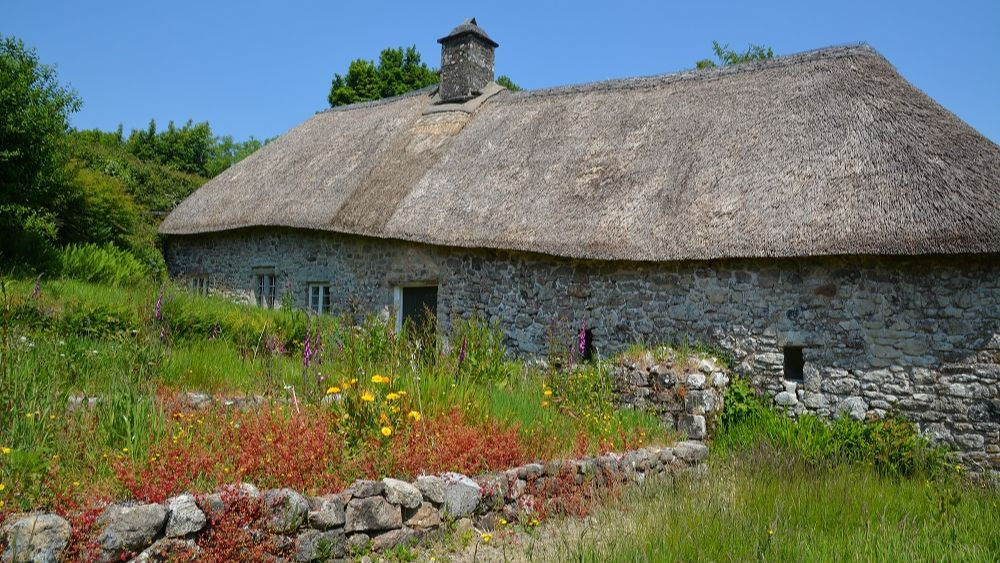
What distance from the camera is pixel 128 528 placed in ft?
13.7

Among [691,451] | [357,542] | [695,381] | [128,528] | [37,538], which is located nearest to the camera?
[37,538]

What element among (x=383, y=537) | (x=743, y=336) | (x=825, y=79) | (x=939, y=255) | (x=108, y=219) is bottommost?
(x=383, y=537)

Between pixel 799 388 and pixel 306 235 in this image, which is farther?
pixel 306 235

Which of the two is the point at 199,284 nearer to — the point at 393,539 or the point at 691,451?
the point at 691,451

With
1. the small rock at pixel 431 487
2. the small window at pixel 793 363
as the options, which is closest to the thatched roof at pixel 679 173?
the small window at pixel 793 363

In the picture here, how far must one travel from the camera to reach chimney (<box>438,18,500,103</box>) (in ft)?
49.5

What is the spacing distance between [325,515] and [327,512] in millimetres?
24

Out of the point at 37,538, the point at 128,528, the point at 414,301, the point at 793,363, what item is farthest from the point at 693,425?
the point at 37,538

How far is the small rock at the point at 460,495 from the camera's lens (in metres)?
5.51

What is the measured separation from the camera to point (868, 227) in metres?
8.38

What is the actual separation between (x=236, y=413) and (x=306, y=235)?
26.8 feet

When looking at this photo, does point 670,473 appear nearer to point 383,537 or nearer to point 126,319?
point 383,537

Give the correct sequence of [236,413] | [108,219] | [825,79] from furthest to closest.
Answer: [108,219] → [825,79] → [236,413]

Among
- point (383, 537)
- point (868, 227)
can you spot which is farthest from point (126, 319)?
point (868, 227)
